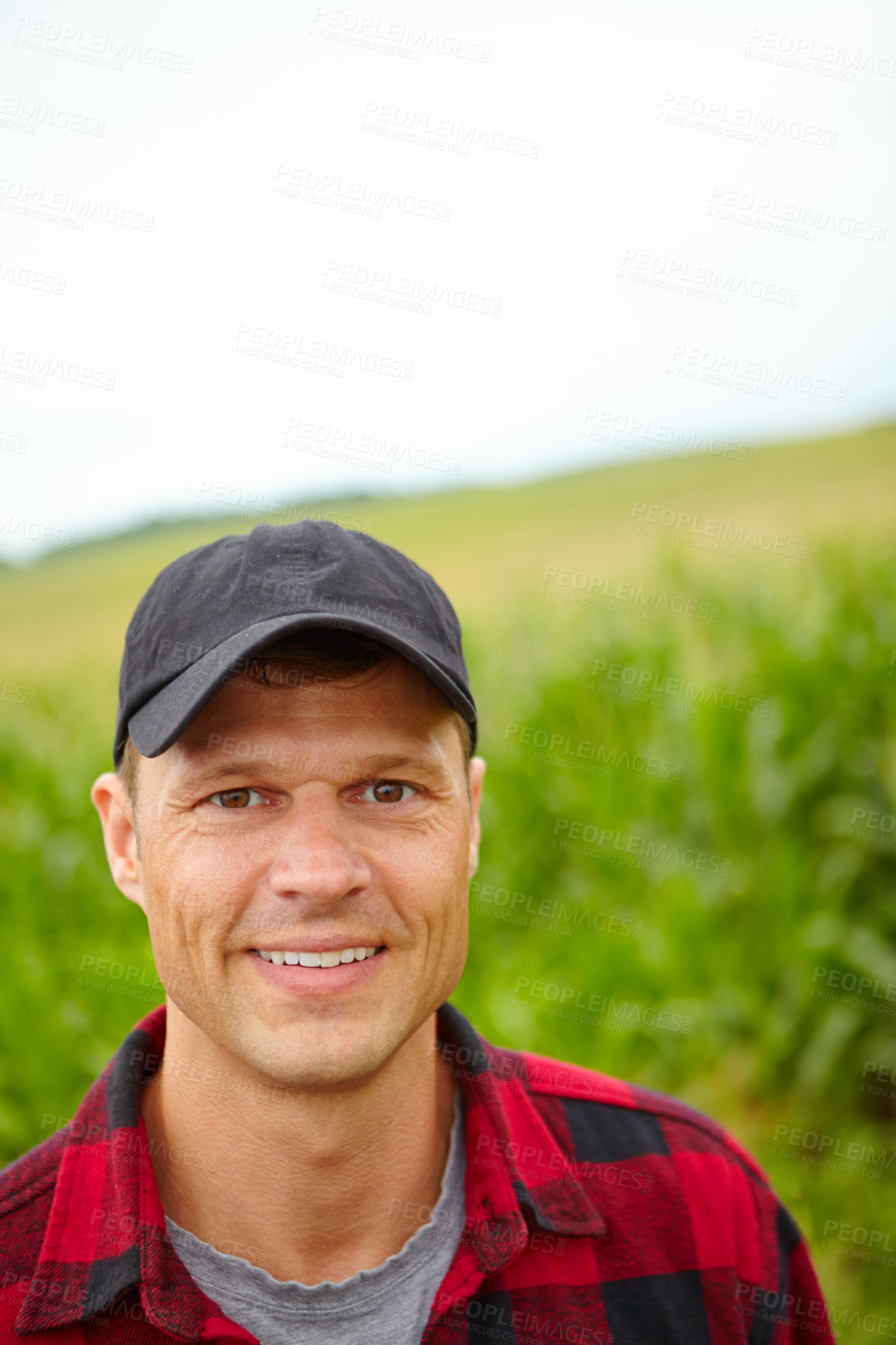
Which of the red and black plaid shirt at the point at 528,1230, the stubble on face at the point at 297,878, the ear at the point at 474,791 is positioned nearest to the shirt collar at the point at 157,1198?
the red and black plaid shirt at the point at 528,1230

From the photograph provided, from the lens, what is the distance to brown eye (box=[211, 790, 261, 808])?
1546 millimetres

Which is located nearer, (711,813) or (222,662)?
(222,662)

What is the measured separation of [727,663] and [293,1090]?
3914mm

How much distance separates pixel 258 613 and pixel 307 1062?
2.11 ft

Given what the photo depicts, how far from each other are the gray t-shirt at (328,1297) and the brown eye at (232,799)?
2.07ft

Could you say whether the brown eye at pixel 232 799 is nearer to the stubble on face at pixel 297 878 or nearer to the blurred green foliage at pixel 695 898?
the stubble on face at pixel 297 878

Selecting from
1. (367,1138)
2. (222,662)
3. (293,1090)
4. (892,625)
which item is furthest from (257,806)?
(892,625)

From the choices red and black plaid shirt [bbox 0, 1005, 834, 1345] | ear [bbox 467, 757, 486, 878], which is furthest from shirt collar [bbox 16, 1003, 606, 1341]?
ear [bbox 467, 757, 486, 878]

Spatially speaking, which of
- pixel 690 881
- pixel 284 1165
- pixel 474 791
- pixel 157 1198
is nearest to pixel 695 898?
pixel 690 881

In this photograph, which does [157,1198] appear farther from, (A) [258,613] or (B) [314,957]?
(A) [258,613]

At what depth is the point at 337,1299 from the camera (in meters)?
1.54

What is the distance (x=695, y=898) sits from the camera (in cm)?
394

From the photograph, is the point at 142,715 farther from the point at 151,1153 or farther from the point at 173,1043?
the point at 151,1153

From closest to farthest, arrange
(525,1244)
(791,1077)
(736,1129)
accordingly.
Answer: (525,1244), (736,1129), (791,1077)
